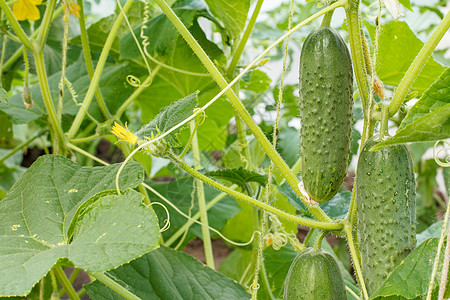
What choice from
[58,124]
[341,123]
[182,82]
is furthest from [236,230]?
[341,123]

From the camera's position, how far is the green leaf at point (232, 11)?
106cm

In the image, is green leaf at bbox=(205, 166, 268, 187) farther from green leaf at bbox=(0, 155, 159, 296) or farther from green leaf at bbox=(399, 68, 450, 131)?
green leaf at bbox=(399, 68, 450, 131)

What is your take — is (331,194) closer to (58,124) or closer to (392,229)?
(392,229)

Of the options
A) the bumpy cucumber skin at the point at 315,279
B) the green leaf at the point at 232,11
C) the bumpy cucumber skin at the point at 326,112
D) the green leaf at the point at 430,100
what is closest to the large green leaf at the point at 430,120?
the green leaf at the point at 430,100

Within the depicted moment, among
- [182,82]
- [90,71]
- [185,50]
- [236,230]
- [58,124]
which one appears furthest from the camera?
[236,230]

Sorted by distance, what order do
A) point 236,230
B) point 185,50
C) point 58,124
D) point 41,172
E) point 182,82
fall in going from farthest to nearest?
point 236,230
point 182,82
point 185,50
point 58,124
point 41,172

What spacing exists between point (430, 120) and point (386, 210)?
0.52ft

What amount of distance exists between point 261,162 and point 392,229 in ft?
2.75

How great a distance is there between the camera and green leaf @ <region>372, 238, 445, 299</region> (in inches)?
21.5

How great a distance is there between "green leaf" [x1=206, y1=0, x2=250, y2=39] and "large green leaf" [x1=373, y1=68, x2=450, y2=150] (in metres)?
0.61

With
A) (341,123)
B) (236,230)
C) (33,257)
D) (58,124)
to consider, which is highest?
(341,123)

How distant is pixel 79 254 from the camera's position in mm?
573

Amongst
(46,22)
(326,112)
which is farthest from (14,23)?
(326,112)

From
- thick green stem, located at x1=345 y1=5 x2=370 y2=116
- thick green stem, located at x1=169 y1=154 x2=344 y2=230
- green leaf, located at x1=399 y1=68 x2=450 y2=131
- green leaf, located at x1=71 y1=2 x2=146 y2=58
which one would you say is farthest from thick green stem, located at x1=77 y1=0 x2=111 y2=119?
green leaf, located at x1=399 y1=68 x2=450 y2=131
